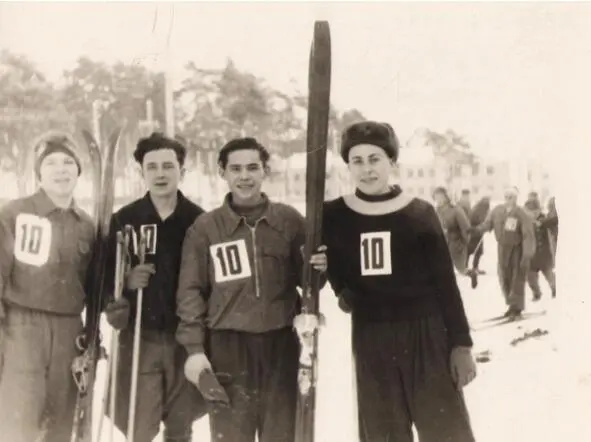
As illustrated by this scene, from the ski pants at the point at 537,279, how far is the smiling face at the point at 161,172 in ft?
2.09

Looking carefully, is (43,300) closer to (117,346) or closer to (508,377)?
(117,346)

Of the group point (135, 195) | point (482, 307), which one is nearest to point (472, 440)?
point (482, 307)

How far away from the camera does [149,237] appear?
1124mm

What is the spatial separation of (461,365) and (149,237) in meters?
0.57

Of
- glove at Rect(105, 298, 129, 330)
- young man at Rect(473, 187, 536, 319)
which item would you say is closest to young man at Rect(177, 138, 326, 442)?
glove at Rect(105, 298, 129, 330)

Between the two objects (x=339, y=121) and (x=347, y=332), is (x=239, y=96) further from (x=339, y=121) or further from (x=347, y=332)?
(x=347, y=332)

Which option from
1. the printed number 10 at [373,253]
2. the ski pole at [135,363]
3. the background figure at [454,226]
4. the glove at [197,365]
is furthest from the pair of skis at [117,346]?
the background figure at [454,226]

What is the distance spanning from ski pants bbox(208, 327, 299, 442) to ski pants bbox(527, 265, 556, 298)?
1.40 ft

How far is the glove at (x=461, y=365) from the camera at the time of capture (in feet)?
3.57

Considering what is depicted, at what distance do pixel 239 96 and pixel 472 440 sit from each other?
2.36 feet

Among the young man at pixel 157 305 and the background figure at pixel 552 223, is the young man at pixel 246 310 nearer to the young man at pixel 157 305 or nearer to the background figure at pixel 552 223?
the young man at pixel 157 305

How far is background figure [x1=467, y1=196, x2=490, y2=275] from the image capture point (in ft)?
3.67

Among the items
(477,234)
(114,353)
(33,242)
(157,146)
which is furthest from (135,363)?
(477,234)

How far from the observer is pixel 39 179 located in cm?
115
